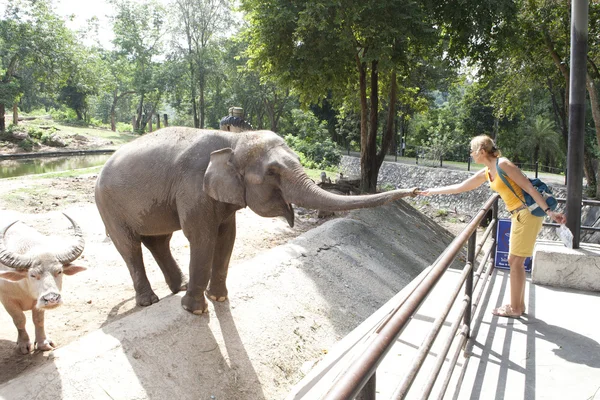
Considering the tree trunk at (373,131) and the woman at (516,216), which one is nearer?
the woman at (516,216)

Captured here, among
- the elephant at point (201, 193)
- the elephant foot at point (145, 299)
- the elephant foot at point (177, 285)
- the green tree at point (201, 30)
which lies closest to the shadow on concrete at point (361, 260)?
the elephant foot at point (177, 285)

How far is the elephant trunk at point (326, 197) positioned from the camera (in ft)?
12.4

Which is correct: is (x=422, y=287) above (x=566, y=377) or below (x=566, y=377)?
above

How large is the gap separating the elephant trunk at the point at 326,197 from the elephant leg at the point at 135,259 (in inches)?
94.7

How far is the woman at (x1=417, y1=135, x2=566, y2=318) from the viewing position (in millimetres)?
4117

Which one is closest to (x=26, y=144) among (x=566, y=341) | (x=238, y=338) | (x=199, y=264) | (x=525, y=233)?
(x=238, y=338)

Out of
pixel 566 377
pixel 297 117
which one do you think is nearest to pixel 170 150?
pixel 566 377

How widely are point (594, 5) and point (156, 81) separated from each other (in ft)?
99.7

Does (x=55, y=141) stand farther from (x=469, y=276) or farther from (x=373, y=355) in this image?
(x=373, y=355)

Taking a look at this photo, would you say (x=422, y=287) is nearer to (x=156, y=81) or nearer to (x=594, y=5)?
(x=594, y=5)

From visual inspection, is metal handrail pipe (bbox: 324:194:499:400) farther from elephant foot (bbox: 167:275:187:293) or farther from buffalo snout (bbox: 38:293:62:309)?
elephant foot (bbox: 167:275:187:293)

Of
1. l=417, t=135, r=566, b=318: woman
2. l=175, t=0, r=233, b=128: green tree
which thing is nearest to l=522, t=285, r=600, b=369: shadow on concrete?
l=417, t=135, r=566, b=318: woman

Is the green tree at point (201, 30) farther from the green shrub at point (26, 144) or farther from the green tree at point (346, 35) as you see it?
the green tree at point (346, 35)

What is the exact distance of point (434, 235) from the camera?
15656 mm
